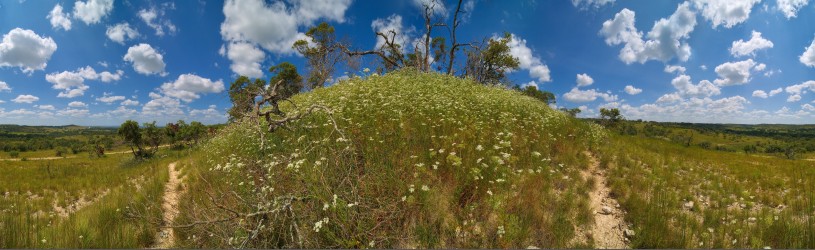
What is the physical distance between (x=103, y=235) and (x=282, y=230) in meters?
3.15

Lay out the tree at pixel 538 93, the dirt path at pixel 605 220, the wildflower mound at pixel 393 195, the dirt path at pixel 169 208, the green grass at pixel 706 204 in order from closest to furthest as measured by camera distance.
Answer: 1. the wildflower mound at pixel 393 195
2. the green grass at pixel 706 204
3. the dirt path at pixel 605 220
4. the dirt path at pixel 169 208
5. the tree at pixel 538 93

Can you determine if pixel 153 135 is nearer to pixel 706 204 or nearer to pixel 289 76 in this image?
pixel 289 76

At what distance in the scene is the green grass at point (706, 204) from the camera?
177 inches

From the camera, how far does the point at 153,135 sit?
3928 centimetres

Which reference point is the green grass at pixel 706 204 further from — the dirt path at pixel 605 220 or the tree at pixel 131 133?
the tree at pixel 131 133

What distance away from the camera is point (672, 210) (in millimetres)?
5492

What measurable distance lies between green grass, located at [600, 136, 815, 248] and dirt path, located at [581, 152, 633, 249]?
167 millimetres

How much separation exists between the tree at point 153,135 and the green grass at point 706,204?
4541cm

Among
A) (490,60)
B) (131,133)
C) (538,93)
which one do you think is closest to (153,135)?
(131,133)

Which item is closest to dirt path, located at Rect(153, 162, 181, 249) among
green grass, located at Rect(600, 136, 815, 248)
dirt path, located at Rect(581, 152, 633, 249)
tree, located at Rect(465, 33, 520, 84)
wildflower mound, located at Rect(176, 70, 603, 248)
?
wildflower mound, located at Rect(176, 70, 603, 248)

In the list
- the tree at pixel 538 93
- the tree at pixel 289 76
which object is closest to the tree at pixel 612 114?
the tree at pixel 538 93

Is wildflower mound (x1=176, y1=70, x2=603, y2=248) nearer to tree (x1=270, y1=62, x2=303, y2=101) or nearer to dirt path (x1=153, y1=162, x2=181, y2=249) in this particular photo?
dirt path (x1=153, y1=162, x2=181, y2=249)

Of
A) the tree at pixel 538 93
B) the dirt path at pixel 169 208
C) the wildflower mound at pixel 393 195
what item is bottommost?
the dirt path at pixel 169 208

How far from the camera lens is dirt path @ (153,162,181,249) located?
17.0 ft
